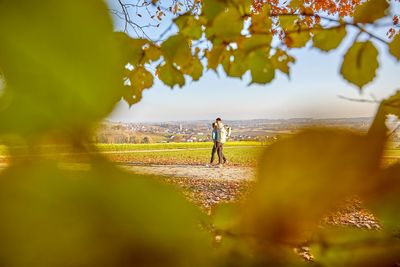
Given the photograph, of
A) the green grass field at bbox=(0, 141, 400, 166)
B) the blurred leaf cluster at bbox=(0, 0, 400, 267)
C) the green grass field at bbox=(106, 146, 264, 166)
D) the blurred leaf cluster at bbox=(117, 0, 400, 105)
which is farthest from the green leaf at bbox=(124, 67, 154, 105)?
the green grass field at bbox=(106, 146, 264, 166)

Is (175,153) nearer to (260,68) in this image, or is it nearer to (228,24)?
(260,68)

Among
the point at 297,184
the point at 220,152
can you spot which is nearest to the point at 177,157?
the point at 220,152

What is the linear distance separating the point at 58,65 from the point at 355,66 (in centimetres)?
45

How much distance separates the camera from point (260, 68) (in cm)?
61

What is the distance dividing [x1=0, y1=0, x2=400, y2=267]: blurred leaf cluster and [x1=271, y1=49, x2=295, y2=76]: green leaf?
698 mm

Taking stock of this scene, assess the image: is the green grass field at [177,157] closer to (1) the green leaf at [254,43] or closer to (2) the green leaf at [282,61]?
(2) the green leaf at [282,61]

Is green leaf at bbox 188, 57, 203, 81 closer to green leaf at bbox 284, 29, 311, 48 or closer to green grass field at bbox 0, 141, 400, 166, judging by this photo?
green leaf at bbox 284, 29, 311, 48

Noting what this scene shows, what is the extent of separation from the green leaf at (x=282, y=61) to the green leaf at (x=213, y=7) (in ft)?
1.13

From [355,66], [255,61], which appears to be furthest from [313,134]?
[255,61]

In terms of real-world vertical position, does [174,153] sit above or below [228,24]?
below

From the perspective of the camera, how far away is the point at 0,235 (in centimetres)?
11

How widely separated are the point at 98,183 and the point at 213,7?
46cm

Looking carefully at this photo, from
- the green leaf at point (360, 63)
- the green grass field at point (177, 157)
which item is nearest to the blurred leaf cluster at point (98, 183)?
the green leaf at point (360, 63)

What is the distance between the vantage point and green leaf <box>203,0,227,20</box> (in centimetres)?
50
